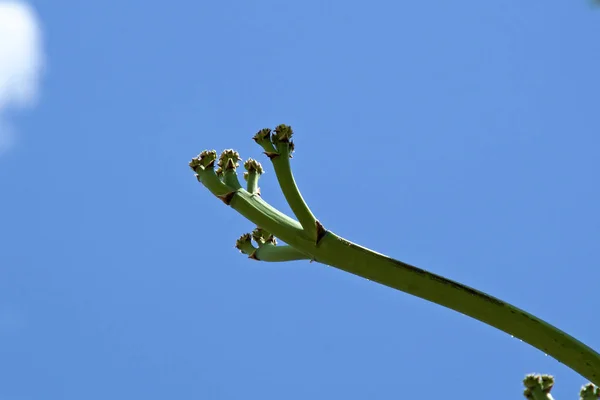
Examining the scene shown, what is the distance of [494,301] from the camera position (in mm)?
3285

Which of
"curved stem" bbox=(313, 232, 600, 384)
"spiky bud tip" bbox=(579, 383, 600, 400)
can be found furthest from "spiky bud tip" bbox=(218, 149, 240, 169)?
"spiky bud tip" bbox=(579, 383, 600, 400)

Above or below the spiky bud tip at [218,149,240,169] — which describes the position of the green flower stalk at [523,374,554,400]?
below

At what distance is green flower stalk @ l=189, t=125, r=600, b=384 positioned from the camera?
3.23 meters

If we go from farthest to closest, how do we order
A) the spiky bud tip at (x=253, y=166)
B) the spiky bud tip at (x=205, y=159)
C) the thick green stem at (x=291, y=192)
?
the spiky bud tip at (x=253, y=166) < the spiky bud tip at (x=205, y=159) < the thick green stem at (x=291, y=192)

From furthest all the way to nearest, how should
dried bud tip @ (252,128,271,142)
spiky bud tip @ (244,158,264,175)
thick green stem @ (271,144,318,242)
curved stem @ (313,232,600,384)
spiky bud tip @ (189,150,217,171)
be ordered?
1. spiky bud tip @ (244,158,264,175)
2. spiky bud tip @ (189,150,217,171)
3. dried bud tip @ (252,128,271,142)
4. thick green stem @ (271,144,318,242)
5. curved stem @ (313,232,600,384)

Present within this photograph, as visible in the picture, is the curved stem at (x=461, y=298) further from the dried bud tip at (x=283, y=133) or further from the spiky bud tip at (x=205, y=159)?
the spiky bud tip at (x=205, y=159)

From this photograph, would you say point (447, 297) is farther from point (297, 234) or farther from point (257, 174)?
point (257, 174)

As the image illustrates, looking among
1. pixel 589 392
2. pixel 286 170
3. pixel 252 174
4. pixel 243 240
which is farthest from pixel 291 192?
pixel 589 392

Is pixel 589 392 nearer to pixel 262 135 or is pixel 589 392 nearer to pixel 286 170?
pixel 286 170

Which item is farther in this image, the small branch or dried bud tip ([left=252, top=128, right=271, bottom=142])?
dried bud tip ([left=252, top=128, right=271, bottom=142])

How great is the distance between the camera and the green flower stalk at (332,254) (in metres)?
3.23

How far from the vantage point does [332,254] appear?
353 centimetres

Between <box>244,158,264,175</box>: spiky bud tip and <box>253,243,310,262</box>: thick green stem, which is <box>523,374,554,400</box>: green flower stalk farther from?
<box>244,158,264,175</box>: spiky bud tip

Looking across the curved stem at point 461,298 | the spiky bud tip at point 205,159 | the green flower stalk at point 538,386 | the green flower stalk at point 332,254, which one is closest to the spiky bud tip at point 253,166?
the green flower stalk at point 332,254
